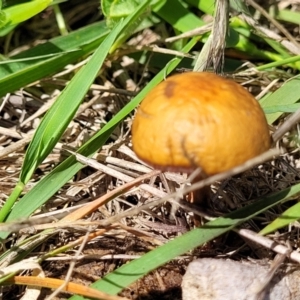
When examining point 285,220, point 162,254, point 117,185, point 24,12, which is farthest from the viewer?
point 24,12

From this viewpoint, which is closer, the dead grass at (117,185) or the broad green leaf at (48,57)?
the dead grass at (117,185)

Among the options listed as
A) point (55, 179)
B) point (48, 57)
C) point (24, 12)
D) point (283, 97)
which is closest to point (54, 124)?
point (55, 179)

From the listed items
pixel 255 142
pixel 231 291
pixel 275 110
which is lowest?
pixel 231 291

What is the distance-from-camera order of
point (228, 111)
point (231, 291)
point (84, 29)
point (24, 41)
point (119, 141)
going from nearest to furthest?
point (228, 111) → point (231, 291) → point (119, 141) → point (84, 29) → point (24, 41)

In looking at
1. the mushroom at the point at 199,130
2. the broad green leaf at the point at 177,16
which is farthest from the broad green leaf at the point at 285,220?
the broad green leaf at the point at 177,16

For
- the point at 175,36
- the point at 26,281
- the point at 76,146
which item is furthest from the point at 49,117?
the point at 175,36

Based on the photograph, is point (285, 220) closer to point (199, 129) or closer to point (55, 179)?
point (199, 129)

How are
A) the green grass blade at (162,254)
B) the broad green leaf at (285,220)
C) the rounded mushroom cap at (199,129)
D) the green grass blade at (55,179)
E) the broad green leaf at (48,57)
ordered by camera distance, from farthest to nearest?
the broad green leaf at (48,57), the green grass blade at (55,179), the broad green leaf at (285,220), the green grass blade at (162,254), the rounded mushroom cap at (199,129)

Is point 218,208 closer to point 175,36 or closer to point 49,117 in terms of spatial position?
point 49,117

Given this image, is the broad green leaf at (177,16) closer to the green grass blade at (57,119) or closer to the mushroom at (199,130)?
the green grass blade at (57,119)
